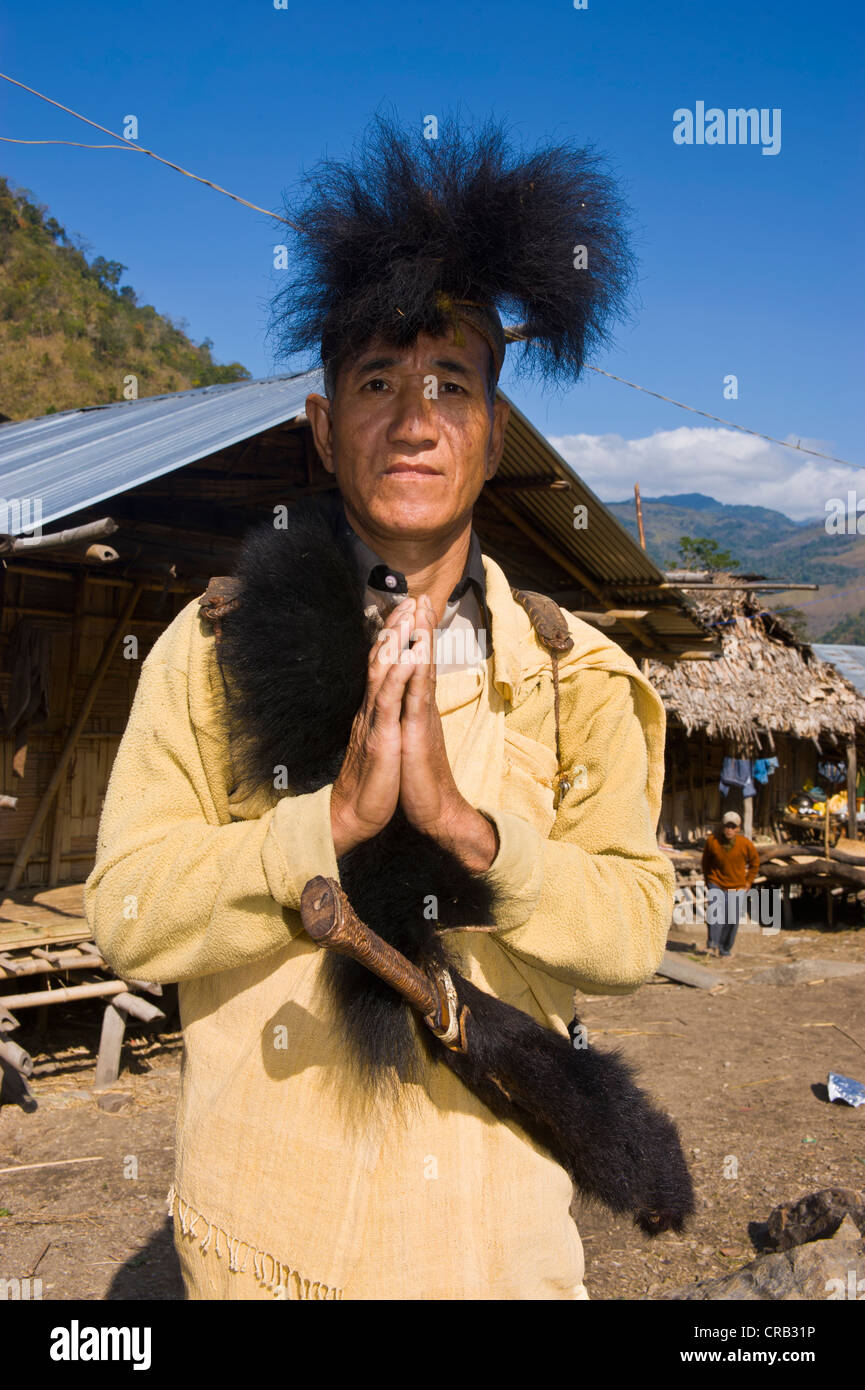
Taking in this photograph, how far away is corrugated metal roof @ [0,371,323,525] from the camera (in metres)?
5.95

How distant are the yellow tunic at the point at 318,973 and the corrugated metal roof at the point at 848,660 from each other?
22278 millimetres

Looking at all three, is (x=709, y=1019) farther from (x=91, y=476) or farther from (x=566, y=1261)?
(x=566, y=1261)

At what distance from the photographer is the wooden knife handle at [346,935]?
1.25 metres

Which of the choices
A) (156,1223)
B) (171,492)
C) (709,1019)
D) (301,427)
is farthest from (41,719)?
(709,1019)

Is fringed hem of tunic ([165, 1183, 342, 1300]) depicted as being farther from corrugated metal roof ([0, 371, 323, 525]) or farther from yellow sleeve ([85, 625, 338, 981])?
corrugated metal roof ([0, 371, 323, 525])

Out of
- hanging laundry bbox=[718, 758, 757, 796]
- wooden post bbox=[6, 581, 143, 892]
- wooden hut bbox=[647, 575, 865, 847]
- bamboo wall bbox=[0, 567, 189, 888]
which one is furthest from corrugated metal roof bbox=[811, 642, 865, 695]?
wooden post bbox=[6, 581, 143, 892]

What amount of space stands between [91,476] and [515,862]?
5658 millimetres

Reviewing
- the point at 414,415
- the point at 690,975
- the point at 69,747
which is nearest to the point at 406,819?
the point at 414,415

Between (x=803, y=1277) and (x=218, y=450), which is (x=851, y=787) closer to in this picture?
(x=218, y=450)

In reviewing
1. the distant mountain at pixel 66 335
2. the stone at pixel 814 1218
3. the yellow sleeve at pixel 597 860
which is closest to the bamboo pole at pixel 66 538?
the yellow sleeve at pixel 597 860

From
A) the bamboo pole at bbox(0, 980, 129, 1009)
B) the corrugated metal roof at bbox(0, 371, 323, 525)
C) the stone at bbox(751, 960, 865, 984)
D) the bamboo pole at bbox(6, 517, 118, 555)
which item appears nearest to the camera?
the bamboo pole at bbox(6, 517, 118, 555)

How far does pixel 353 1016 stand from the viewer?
5.11 ft

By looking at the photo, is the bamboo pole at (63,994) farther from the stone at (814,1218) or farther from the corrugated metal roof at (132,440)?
the stone at (814,1218)

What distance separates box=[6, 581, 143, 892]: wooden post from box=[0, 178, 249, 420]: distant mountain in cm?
3010
